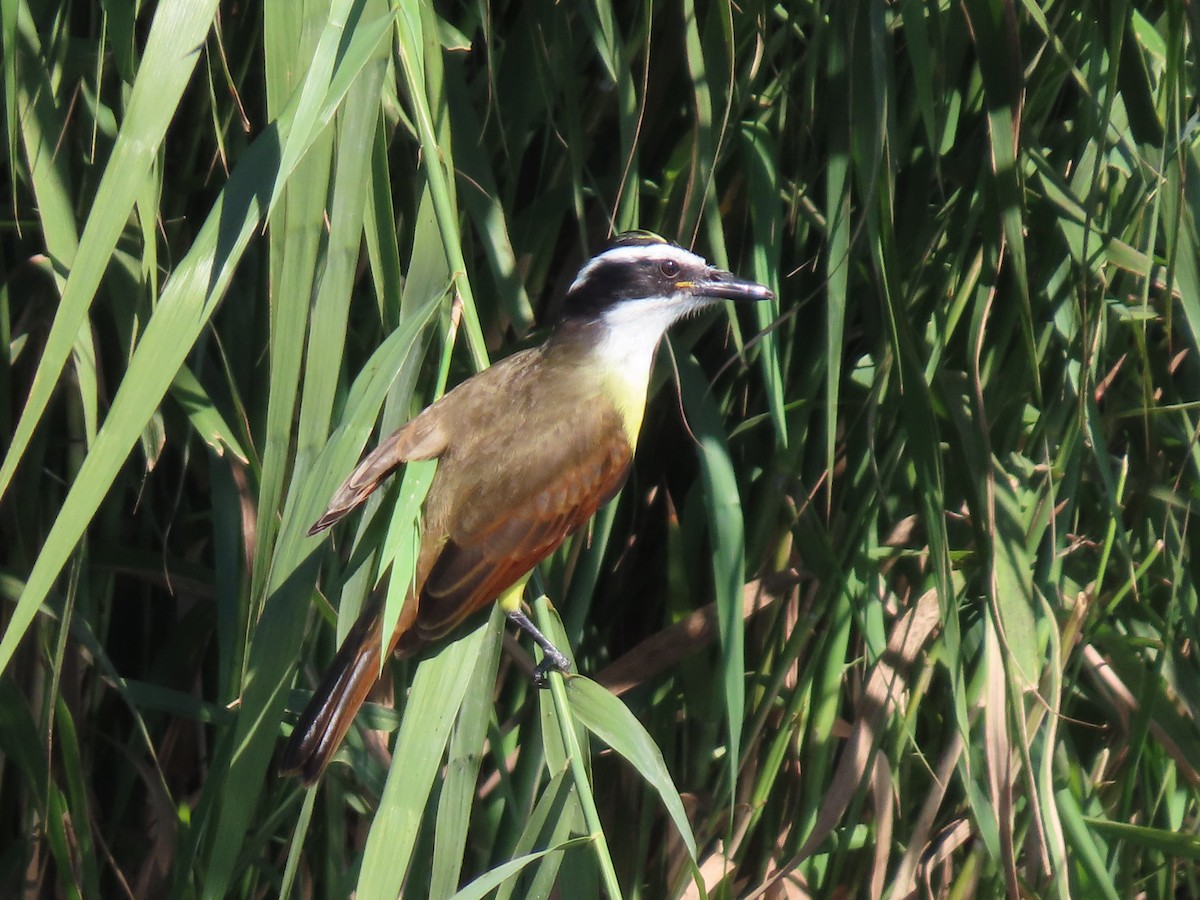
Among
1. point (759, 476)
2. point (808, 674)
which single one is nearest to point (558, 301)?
point (759, 476)

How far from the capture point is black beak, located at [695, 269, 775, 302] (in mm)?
1914

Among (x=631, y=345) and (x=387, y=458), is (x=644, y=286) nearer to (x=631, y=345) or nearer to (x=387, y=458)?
(x=631, y=345)

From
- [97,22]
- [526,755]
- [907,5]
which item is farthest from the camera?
[526,755]

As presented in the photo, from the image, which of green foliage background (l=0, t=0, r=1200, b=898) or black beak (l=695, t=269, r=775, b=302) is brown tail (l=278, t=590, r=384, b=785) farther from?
black beak (l=695, t=269, r=775, b=302)

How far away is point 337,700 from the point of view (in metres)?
1.66

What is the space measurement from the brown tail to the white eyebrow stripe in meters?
0.72

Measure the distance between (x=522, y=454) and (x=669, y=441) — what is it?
513 mm

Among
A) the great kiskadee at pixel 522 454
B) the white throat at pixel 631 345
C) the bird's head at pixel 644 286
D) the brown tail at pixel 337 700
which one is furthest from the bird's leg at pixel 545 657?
the bird's head at pixel 644 286

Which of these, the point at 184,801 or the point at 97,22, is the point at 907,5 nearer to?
the point at 97,22

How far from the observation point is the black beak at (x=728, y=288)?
191cm

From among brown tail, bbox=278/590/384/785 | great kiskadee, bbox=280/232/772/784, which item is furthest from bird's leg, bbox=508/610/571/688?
brown tail, bbox=278/590/384/785

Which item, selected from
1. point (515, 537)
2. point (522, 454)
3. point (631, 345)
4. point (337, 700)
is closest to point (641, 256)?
point (631, 345)

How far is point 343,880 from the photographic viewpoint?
6.68 ft

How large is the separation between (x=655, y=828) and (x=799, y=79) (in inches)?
55.6
